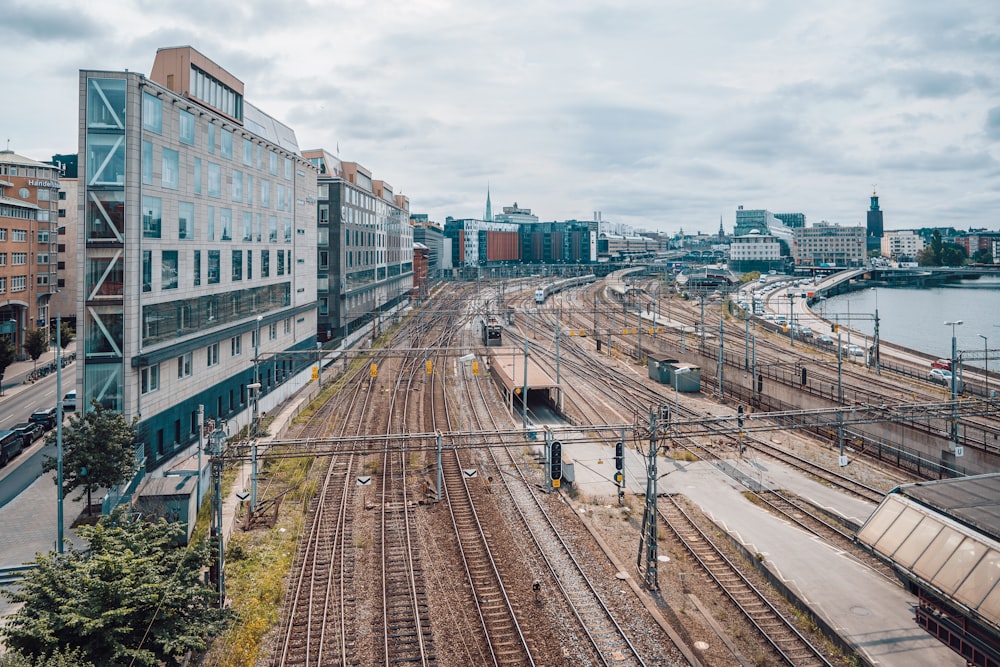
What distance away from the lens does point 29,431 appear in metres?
33.8

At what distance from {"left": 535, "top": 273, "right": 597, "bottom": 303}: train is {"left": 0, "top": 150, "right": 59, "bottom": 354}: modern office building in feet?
220

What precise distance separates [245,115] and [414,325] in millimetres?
38769

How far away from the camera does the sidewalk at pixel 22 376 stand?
45469 mm

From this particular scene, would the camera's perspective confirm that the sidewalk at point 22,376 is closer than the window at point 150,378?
No

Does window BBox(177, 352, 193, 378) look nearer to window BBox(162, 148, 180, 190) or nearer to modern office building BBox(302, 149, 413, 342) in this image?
window BBox(162, 148, 180, 190)

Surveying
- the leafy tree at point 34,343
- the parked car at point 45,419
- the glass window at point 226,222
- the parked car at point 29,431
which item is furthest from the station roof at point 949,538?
the leafy tree at point 34,343

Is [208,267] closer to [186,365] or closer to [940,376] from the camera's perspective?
[186,365]

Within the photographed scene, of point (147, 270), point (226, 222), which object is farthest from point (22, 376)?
point (147, 270)

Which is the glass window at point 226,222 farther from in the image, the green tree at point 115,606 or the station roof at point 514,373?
the green tree at point 115,606

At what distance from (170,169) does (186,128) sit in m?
2.70

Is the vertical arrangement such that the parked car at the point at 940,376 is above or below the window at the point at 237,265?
below

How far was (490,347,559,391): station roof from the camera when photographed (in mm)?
39553

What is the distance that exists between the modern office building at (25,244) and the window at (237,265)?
73.7ft

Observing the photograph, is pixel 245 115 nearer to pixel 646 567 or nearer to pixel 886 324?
pixel 646 567
